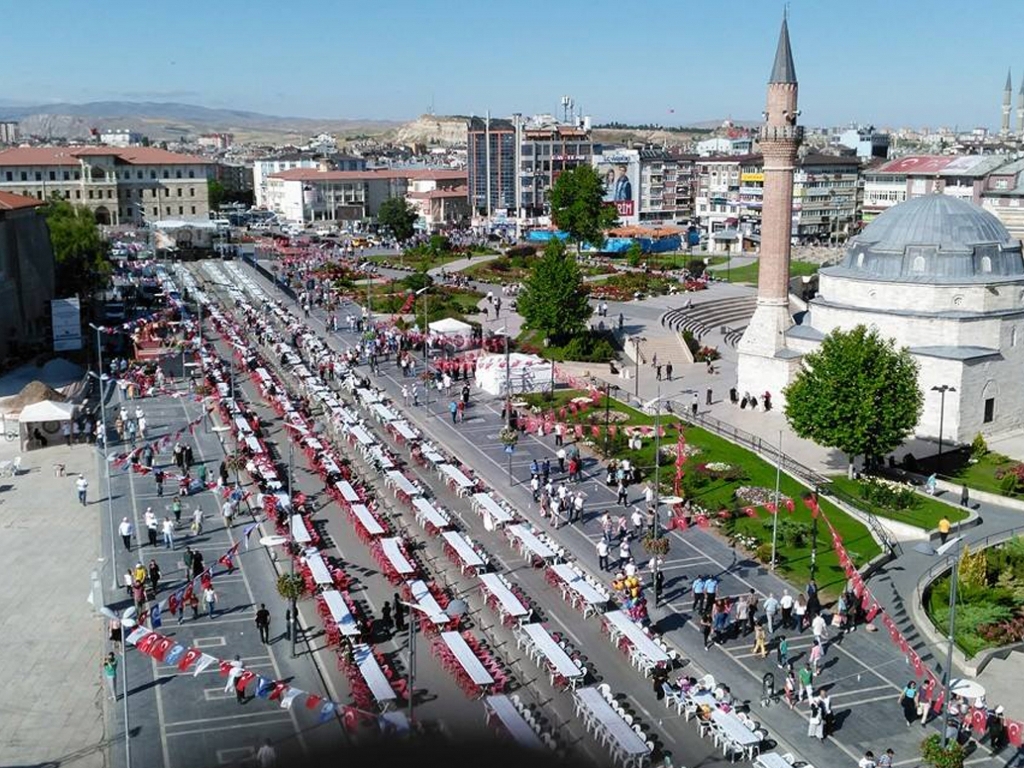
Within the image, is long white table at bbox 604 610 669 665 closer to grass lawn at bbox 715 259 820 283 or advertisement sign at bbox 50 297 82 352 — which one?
advertisement sign at bbox 50 297 82 352

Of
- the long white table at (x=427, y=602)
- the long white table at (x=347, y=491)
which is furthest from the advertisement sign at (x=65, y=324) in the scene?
the long white table at (x=427, y=602)

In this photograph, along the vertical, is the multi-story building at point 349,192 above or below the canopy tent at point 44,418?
above

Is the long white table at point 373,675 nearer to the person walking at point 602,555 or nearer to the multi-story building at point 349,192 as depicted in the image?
the person walking at point 602,555

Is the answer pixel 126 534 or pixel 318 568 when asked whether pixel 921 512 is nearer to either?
pixel 318 568

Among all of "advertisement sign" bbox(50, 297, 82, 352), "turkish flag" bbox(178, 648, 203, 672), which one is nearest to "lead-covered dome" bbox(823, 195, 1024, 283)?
"turkish flag" bbox(178, 648, 203, 672)

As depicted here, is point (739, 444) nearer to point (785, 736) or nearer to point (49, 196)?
point (785, 736)

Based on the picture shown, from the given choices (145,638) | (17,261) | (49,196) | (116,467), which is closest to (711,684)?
(145,638)
